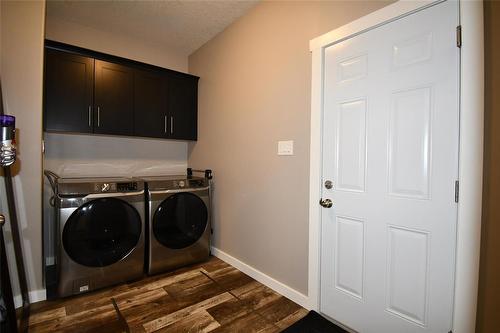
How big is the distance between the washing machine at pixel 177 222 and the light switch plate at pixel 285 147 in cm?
104

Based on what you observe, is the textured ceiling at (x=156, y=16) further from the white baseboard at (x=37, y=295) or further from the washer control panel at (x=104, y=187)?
the white baseboard at (x=37, y=295)

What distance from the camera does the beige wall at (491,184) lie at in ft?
3.36

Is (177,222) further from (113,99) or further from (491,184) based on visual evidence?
(491,184)

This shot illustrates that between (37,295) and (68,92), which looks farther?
(68,92)

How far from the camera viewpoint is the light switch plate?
6.29 feet

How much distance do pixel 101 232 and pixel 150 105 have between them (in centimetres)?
146

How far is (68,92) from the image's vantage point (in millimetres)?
2244

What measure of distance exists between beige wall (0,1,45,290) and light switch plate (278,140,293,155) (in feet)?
6.11

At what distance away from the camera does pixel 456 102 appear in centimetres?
114

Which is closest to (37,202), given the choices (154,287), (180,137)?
(154,287)

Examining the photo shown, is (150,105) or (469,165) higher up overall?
(150,105)

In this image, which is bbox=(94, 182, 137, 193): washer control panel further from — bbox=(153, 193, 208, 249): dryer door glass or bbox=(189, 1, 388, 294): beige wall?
bbox=(189, 1, 388, 294): beige wall

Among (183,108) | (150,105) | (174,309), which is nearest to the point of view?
(174,309)

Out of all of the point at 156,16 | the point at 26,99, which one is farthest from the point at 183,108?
the point at 26,99
